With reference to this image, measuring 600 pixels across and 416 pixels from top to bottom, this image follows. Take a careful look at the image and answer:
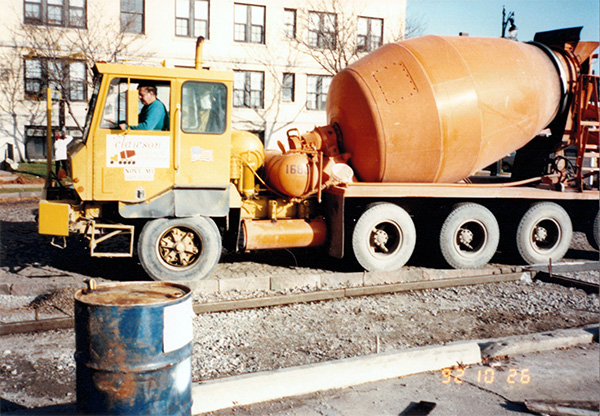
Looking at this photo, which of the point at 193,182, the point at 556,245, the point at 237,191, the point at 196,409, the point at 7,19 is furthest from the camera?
the point at 7,19

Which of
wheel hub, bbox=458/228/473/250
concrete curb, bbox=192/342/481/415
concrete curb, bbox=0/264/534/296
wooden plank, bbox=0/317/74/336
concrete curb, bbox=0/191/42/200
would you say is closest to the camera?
concrete curb, bbox=192/342/481/415

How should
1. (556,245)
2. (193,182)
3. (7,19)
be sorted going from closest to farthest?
(193,182) < (556,245) < (7,19)

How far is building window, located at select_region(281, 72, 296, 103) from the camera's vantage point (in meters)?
31.2

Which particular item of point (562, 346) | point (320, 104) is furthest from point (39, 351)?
point (320, 104)

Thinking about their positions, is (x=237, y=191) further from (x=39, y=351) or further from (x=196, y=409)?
(x=196, y=409)

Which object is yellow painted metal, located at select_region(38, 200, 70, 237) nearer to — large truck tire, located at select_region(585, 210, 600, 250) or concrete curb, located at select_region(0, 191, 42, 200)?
large truck tire, located at select_region(585, 210, 600, 250)

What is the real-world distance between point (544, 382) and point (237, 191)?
16.4 feet

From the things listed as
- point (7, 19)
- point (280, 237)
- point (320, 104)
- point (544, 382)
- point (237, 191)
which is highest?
point (7, 19)

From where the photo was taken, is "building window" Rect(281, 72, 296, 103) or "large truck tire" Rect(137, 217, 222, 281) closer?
"large truck tire" Rect(137, 217, 222, 281)

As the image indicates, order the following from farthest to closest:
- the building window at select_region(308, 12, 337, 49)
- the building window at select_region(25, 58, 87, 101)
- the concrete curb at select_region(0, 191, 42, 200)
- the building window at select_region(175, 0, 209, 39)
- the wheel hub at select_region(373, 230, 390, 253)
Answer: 1. the building window at select_region(308, 12, 337, 49)
2. the building window at select_region(175, 0, 209, 39)
3. the building window at select_region(25, 58, 87, 101)
4. the concrete curb at select_region(0, 191, 42, 200)
5. the wheel hub at select_region(373, 230, 390, 253)

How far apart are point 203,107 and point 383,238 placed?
11.3ft

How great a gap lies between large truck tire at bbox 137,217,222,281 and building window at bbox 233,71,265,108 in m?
23.1

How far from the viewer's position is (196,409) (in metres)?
4.32

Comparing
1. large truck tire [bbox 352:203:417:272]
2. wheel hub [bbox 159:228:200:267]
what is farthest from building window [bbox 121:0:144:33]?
large truck tire [bbox 352:203:417:272]
